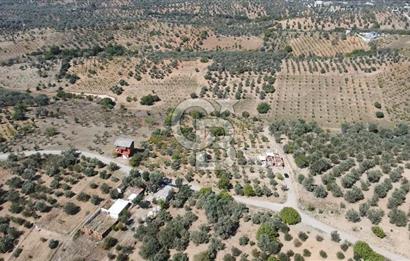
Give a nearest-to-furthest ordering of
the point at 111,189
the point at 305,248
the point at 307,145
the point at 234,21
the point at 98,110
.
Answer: the point at 305,248, the point at 111,189, the point at 307,145, the point at 98,110, the point at 234,21

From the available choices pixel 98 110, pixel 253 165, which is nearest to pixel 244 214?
pixel 253 165

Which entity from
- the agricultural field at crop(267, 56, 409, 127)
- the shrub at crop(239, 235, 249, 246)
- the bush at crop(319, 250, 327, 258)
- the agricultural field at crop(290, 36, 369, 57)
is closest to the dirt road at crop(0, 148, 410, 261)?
the bush at crop(319, 250, 327, 258)

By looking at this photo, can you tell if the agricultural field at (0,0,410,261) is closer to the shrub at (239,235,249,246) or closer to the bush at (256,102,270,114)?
the shrub at (239,235,249,246)

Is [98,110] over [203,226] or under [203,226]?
under

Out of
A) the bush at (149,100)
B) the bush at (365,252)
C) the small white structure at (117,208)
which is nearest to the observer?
the bush at (365,252)

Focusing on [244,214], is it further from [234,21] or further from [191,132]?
[234,21]

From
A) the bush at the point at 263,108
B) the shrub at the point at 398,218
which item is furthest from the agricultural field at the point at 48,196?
the bush at the point at 263,108

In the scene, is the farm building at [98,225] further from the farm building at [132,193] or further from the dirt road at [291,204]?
the dirt road at [291,204]

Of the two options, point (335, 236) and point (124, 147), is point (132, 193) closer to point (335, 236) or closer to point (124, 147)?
point (124, 147)
